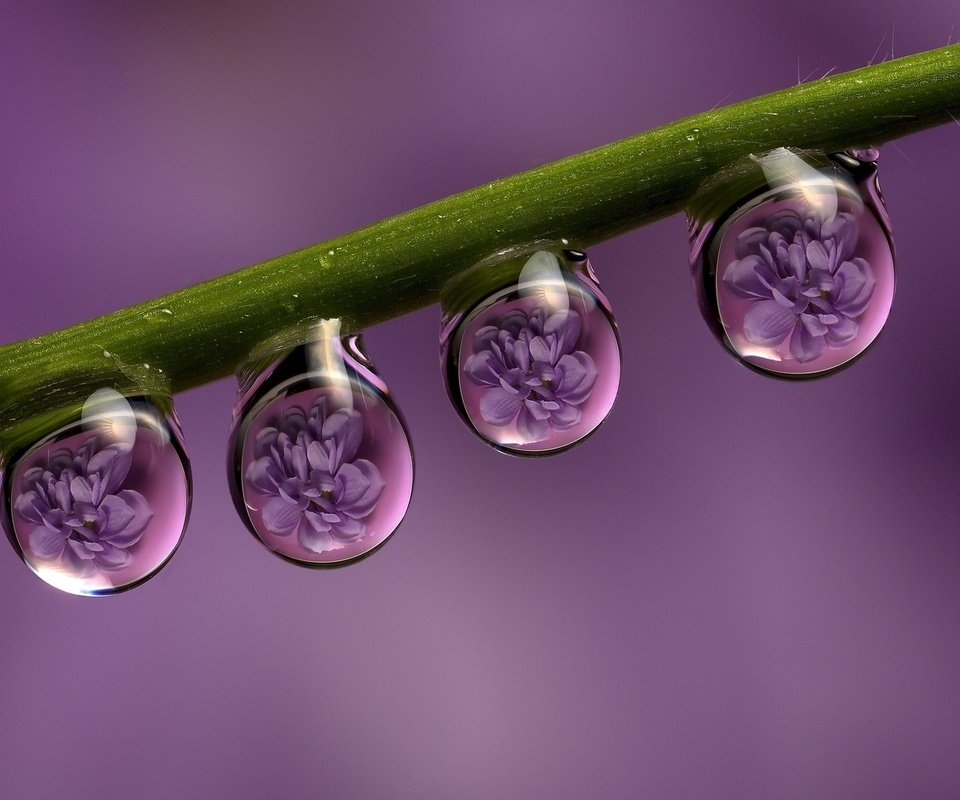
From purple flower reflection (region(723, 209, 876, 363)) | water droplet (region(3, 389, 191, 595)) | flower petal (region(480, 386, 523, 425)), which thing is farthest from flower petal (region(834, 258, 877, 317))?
water droplet (region(3, 389, 191, 595))

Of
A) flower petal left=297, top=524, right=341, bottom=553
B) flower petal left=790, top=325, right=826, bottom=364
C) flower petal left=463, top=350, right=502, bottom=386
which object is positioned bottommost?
flower petal left=297, top=524, right=341, bottom=553

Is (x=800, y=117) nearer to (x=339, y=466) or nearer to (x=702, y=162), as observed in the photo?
(x=702, y=162)

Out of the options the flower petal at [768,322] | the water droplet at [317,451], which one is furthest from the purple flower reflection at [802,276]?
the water droplet at [317,451]

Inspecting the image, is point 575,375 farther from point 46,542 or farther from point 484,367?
point 46,542

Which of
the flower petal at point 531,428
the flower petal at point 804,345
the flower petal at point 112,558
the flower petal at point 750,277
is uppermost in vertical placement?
the flower petal at point 750,277

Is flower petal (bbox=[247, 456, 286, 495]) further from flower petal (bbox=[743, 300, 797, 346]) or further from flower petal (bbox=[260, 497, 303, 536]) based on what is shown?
flower petal (bbox=[743, 300, 797, 346])

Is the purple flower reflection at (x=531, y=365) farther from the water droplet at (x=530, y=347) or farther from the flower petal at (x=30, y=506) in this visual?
the flower petal at (x=30, y=506)

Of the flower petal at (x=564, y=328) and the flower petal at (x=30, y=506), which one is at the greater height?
the flower petal at (x=564, y=328)
